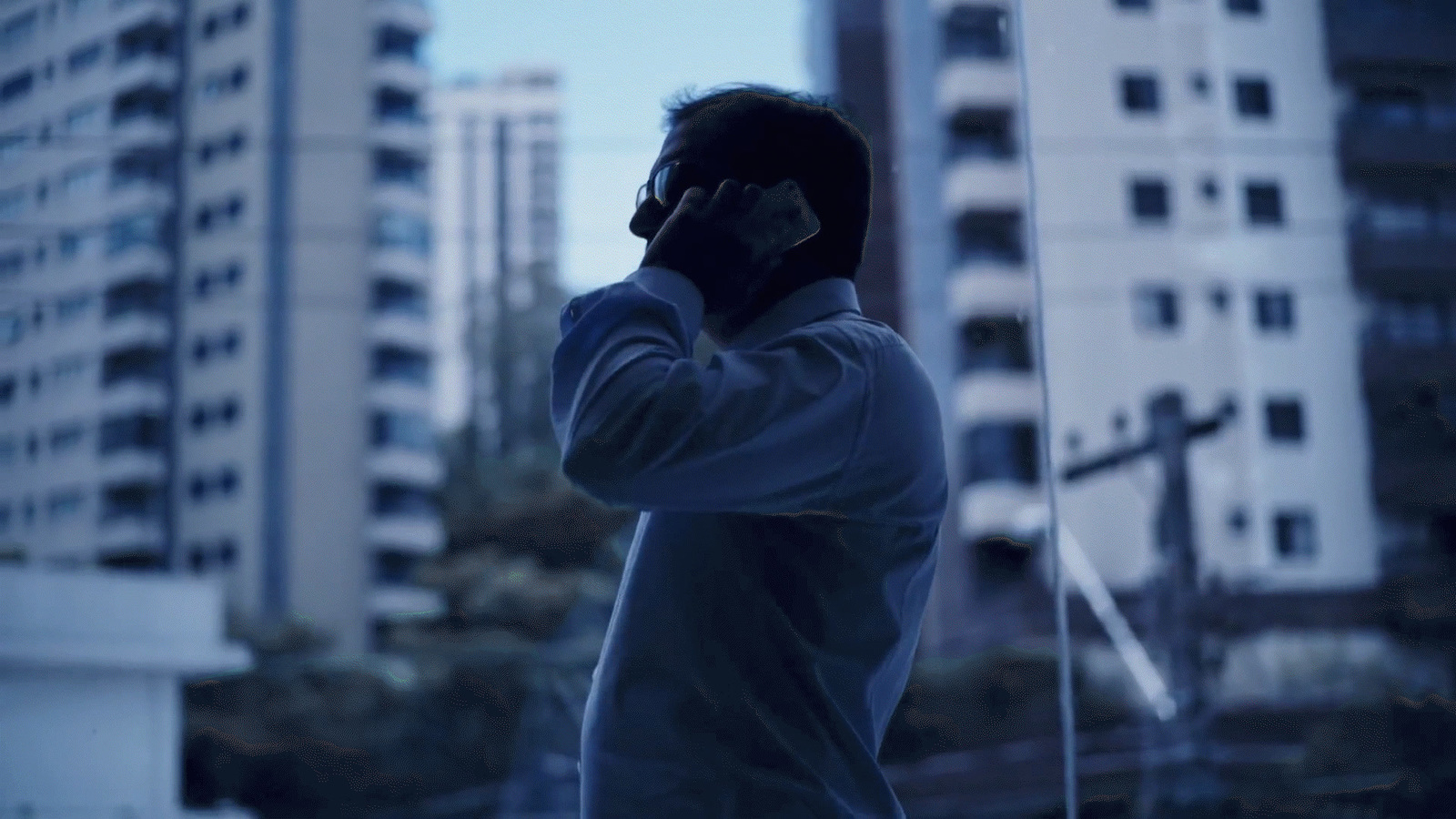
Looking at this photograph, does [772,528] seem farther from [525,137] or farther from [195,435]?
[195,435]

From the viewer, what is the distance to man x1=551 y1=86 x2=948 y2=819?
21.7 inches

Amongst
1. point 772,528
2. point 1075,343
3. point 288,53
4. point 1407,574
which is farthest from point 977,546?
point 772,528

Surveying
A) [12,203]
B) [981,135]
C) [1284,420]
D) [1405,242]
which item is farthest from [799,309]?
[12,203]

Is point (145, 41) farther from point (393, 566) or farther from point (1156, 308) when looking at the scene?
point (1156, 308)

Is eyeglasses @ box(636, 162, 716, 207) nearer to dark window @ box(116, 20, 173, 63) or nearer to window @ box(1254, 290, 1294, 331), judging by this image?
window @ box(1254, 290, 1294, 331)

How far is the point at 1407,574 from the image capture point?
12.1m

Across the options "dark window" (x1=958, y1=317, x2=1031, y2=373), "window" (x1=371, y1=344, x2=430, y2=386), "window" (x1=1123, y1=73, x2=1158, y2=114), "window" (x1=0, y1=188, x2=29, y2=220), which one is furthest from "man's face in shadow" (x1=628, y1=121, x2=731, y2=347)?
A: "window" (x1=371, y1=344, x2=430, y2=386)

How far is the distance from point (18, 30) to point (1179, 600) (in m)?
12.9

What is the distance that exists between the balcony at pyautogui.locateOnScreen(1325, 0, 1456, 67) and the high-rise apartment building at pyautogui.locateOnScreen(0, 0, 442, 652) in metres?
9.00

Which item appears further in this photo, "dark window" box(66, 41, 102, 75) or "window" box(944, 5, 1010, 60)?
"dark window" box(66, 41, 102, 75)

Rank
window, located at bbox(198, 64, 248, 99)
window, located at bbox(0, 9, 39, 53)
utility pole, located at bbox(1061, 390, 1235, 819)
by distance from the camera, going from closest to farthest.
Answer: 1. utility pole, located at bbox(1061, 390, 1235, 819)
2. window, located at bbox(0, 9, 39, 53)
3. window, located at bbox(198, 64, 248, 99)

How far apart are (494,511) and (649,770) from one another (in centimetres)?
1458

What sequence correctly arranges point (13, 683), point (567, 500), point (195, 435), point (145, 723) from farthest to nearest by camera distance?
point (195, 435) → point (567, 500) → point (145, 723) → point (13, 683)

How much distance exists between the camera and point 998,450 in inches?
513
